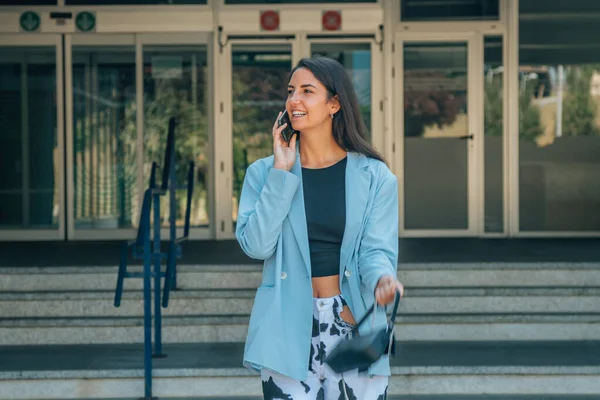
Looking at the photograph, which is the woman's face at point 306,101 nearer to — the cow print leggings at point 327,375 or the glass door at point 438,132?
the cow print leggings at point 327,375

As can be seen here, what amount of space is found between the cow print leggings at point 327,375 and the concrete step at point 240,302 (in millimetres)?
4042

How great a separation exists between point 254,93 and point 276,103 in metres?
0.25

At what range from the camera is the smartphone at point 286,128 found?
2.71 meters

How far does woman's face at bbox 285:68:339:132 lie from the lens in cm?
267

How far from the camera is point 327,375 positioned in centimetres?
266

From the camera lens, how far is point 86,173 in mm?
10664

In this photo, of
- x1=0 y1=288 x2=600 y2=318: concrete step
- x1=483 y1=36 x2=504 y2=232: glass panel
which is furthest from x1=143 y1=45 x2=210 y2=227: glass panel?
x1=0 y1=288 x2=600 y2=318: concrete step

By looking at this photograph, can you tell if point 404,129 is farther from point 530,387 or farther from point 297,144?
point 297,144

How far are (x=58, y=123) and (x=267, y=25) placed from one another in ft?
8.07

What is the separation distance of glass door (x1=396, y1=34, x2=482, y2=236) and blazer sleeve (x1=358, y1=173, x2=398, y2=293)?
786 cm

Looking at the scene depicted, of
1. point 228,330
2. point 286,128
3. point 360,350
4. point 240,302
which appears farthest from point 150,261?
point 360,350

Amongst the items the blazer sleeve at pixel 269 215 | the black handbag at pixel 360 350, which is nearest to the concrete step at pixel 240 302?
the blazer sleeve at pixel 269 215

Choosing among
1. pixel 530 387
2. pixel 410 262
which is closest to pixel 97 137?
pixel 410 262

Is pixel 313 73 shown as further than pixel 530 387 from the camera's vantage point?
No
